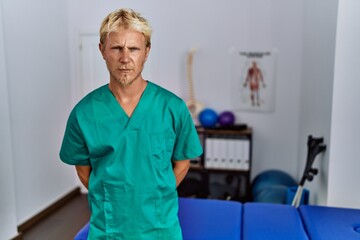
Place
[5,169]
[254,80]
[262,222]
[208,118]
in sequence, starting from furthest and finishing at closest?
[254,80]
[208,118]
[5,169]
[262,222]

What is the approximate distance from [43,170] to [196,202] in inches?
68.7

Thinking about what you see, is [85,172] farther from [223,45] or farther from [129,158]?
[223,45]

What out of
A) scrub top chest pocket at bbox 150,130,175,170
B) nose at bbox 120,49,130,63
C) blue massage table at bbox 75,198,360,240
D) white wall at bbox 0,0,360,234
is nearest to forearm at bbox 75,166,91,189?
scrub top chest pocket at bbox 150,130,175,170

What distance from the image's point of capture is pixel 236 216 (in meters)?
1.95

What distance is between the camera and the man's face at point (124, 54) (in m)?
1.02

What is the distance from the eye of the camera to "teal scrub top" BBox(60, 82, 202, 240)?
3.52ft

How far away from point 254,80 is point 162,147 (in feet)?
8.56

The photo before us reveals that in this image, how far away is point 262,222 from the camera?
1846mm

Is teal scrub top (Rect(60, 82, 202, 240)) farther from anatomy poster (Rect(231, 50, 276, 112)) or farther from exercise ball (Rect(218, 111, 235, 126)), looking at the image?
anatomy poster (Rect(231, 50, 276, 112))

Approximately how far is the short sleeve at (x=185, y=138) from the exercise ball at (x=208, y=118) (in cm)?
216

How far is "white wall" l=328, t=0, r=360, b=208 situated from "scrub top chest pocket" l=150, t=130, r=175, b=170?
58.1 inches

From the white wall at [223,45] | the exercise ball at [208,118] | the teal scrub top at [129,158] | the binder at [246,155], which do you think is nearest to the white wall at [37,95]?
the white wall at [223,45]

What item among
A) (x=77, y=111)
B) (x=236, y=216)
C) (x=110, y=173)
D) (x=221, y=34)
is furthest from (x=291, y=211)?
(x=221, y=34)

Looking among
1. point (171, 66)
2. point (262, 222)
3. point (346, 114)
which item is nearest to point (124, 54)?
point (262, 222)
